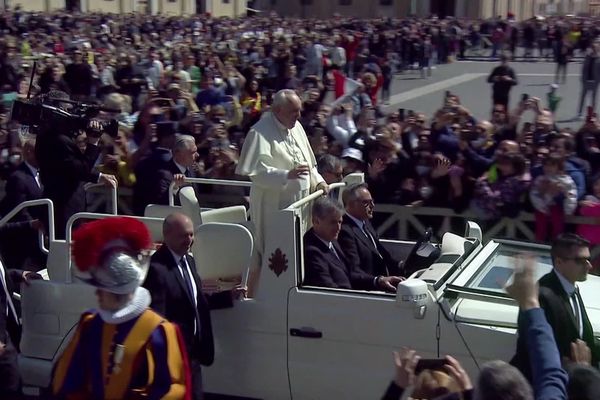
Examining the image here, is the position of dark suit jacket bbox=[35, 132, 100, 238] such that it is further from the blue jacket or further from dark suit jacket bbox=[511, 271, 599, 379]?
dark suit jacket bbox=[511, 271, 599, 379]

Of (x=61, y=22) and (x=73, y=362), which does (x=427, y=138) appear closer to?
(x=73, y=362)

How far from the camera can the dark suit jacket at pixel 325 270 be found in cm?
532

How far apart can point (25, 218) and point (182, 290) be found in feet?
9.18

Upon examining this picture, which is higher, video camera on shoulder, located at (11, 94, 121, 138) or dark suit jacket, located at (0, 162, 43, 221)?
video camera on shoulder, located at (11, 94, 121, 138)

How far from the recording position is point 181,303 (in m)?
4.84

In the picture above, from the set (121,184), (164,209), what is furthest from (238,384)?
(121,184)

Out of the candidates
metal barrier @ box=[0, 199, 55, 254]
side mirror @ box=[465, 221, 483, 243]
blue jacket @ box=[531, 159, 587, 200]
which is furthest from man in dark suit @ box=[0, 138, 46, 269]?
blue jacket @ box=[531, 159, 587, 200]

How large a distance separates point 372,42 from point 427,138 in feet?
67.3

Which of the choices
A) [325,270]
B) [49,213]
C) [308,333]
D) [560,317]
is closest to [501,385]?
[560,317]

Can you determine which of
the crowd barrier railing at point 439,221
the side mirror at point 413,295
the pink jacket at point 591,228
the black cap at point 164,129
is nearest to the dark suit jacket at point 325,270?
the side mirror at point 413,295

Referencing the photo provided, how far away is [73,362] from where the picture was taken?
351 centimetres

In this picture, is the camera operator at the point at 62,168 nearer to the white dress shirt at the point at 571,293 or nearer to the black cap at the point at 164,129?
the black cap at the point at 164,129

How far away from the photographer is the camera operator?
23.1 feet

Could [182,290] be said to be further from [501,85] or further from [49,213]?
[501,85]
